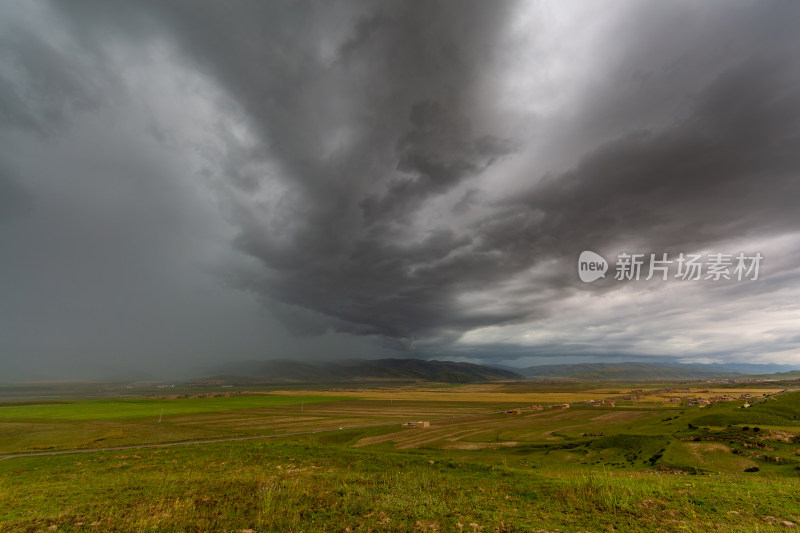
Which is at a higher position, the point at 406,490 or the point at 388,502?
the point at 388,502

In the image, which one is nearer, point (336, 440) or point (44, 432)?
point (336, 440)

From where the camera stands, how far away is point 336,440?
70.2 meters

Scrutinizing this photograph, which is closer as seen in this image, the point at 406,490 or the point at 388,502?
the point at 388,502

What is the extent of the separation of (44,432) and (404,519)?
106 meters

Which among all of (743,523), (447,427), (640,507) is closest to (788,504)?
(743,523)

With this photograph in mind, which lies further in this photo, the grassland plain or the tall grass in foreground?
the grassland plain

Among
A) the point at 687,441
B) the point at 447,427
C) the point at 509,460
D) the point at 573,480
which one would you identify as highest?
the point at 573,480

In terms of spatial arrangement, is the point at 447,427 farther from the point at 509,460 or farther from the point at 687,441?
the point at 687,441

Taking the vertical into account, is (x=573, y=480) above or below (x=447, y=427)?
above

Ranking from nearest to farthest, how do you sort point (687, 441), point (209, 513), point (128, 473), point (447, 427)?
point (209, 513)
point (128, 473)
point (687, 441)
point (447, 427)

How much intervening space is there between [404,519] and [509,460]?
33.8m

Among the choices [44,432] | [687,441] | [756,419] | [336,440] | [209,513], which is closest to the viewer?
[209,513]

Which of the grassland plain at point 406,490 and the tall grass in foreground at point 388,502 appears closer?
the tall grass in foreground at point 388,502

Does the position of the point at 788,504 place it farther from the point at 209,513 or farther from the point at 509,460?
the point at 209,513
